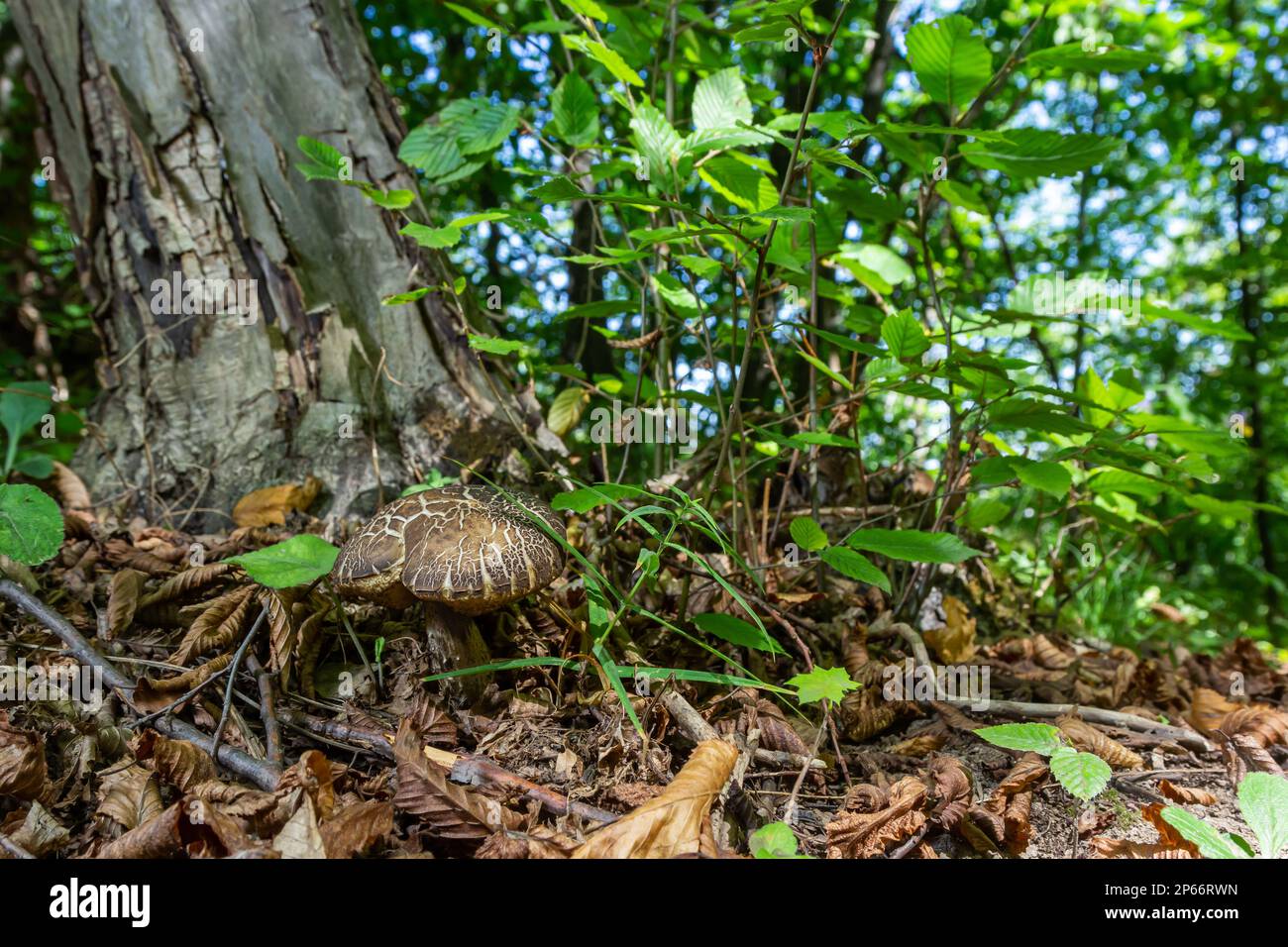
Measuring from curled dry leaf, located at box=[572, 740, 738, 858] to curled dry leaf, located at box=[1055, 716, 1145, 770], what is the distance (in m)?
1.22

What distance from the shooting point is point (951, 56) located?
2.05 metres

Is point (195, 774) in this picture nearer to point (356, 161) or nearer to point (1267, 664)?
point (356, 161)

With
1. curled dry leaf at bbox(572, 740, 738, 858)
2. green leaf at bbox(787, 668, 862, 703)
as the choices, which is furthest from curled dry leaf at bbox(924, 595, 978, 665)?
curled dry leaf at bbox(572, 740, 738, 858)

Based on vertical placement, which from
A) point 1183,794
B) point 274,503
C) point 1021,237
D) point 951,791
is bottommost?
point 1183,794

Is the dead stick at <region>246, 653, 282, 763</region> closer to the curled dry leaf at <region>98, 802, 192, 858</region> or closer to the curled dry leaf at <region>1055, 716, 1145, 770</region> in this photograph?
the curled dry leaf at <region>98, 802, 192, 858</region>

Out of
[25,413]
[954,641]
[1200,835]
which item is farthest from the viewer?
[25,413]

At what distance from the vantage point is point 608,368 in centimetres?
691

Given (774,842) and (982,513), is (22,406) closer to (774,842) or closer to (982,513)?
(774,842)

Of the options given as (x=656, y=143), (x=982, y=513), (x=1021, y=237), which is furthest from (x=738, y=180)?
(x=1021, y=237)

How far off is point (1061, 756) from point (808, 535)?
769 mm

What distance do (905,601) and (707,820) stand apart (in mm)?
1595

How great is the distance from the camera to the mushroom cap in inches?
72.3

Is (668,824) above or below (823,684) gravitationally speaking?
below
